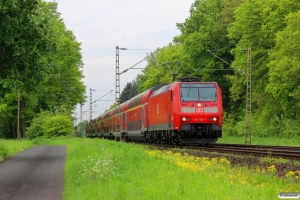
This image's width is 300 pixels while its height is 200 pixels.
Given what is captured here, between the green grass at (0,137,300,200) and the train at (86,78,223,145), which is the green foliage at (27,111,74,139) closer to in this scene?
the train at (86,78,223,145)

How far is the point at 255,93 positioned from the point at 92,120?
→ 41.5 meters

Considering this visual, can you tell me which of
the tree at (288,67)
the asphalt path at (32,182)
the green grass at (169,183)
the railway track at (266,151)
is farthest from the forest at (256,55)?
the green grass at (169,183)

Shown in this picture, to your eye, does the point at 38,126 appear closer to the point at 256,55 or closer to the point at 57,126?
the point at 57,126

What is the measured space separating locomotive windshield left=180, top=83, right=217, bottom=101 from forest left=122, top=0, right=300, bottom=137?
1063cm

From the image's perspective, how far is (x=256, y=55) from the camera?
4950cm

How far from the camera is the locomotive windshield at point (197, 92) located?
29.2 metres

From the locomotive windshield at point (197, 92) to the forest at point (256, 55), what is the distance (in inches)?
418

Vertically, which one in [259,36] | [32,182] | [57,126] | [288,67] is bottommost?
[32,182]

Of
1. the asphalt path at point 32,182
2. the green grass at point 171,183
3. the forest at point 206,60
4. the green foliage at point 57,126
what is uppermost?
the forest at point 206,60

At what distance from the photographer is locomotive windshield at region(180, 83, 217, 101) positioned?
29.2 meters

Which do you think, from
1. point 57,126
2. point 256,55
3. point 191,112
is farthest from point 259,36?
point 191,112

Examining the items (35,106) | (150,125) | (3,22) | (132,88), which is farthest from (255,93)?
(132,88)

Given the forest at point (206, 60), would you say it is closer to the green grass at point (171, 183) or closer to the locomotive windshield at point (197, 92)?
the locomotive windshield at point (197, 92)

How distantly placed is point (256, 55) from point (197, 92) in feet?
70.9
